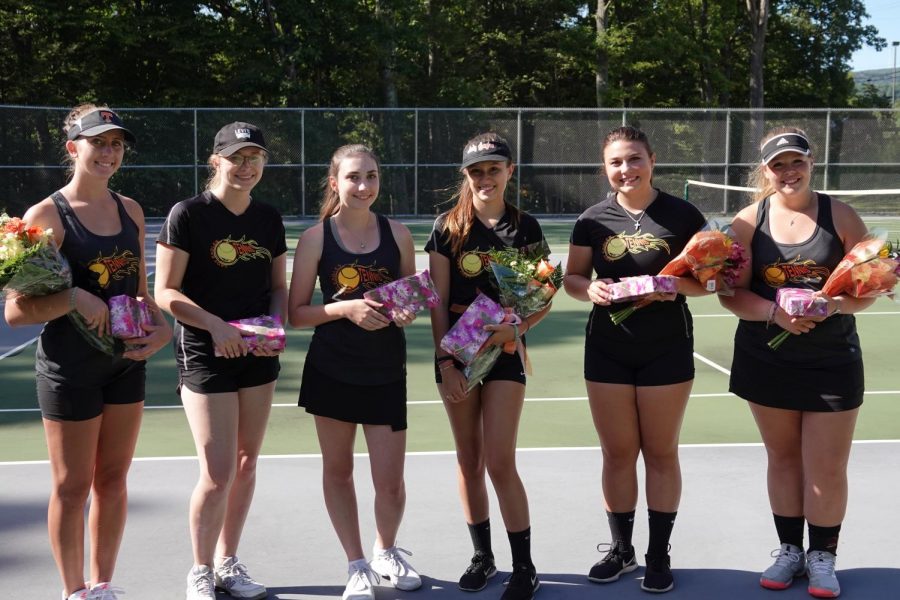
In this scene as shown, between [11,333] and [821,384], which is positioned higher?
[821,384]

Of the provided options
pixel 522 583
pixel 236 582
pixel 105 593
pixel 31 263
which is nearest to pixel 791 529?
pixel 522 583

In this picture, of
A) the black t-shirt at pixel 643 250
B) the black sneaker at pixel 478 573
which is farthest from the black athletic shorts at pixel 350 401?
the black t-shirt at pixel 643 250

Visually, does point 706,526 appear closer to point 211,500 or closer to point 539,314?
point 539,314

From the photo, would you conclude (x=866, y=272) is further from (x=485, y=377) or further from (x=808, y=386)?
(x=485, y=377)

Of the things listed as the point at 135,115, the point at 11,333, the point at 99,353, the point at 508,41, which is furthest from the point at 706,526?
the point at 508,41

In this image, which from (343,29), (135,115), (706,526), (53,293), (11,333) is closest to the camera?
(53,293)

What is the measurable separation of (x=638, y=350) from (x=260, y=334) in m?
1.50

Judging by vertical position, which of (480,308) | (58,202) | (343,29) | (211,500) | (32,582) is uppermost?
(343,29)

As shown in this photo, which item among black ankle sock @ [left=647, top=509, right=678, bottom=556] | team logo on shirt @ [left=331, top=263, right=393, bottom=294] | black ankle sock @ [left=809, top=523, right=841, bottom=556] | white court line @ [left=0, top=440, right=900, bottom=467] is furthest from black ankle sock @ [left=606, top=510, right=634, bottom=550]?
white court line @ [left=0, top=440, right=900, bottom=467]

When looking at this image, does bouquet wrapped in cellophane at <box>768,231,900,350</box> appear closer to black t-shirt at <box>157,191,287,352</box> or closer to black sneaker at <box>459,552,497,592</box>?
black sneaker at <box>459,552,497,592</box>

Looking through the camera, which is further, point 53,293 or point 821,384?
point 821,384

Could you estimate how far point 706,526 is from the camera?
507cm

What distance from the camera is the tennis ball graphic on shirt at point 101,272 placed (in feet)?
12.8

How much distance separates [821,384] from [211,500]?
2416 millimetres
